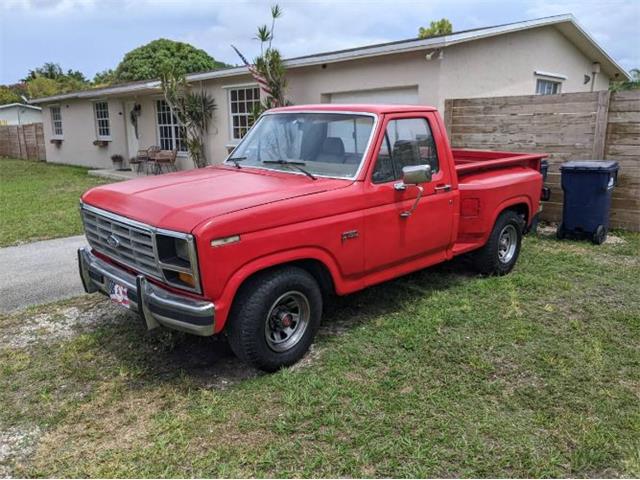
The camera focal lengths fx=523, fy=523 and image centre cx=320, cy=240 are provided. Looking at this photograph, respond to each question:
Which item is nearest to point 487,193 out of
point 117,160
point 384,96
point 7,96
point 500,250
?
point 500,250

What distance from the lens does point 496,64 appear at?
1101cm

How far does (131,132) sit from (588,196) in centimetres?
1622

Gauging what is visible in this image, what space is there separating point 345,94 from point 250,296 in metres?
8.71

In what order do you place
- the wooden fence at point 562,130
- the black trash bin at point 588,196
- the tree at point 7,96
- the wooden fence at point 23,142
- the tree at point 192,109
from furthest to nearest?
1. the tree at point 7,96
2. the wooden fence at point 23,142
3. the tree at point 192,109
4. the wooden fence at point 562,130
5. the black trash bin at point 588,196

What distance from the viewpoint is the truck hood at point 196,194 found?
3492 millimetres

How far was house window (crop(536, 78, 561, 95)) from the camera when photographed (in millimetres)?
12781

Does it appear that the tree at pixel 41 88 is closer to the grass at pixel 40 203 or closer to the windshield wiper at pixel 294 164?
the grass at pixel 40 203

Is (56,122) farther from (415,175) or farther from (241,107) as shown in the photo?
(415,175)

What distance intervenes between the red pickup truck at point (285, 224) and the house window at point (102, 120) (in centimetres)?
1728

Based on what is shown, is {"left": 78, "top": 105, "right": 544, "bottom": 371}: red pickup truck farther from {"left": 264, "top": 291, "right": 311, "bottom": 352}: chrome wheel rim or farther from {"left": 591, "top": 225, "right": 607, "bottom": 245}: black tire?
{"left": 591, "top": 225, "right": 607, "bottom": 245}: black tire

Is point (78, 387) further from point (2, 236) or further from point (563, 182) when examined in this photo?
point (563, 182)

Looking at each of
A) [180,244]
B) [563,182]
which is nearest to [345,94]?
[563,182]

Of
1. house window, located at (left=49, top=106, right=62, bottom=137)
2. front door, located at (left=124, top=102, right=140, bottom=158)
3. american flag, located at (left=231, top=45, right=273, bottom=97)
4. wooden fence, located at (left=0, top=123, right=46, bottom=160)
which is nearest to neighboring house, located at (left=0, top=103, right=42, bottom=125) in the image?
wooden fence, located at (left=0, top=123, right=46, bottom=160)

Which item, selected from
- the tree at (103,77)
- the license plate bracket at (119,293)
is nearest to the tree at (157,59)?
the tree at (103,77)
